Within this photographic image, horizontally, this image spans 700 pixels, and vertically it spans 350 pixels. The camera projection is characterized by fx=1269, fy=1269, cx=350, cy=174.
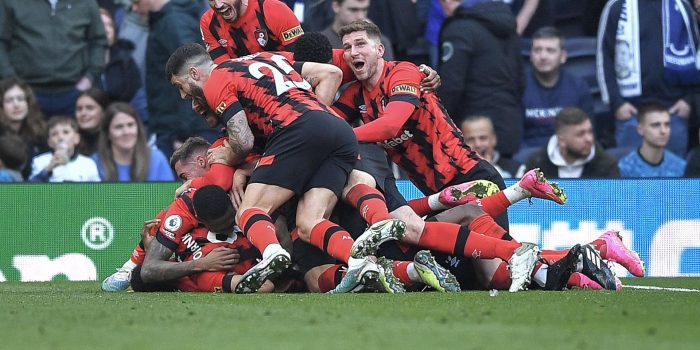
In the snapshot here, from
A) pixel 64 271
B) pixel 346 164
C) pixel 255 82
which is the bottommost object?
pixel 64 271

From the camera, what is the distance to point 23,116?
12.1 meters

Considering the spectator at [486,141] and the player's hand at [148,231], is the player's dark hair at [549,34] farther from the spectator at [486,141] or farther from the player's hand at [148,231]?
the player's hand at [148,231]

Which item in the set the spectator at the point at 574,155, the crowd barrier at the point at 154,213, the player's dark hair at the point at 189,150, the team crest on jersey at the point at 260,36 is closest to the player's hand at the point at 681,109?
the spectator at the point at 574,155

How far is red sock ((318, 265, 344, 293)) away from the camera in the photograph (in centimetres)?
757

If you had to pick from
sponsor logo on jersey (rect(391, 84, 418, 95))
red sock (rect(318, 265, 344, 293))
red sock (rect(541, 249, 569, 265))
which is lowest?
red sock (rect(541, 249, 569, 265))

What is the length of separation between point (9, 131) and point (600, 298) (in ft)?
23.5

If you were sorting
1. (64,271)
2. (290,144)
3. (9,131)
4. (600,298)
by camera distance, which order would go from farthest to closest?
(9,131)
(64,271)
(290,144)
(600,298)

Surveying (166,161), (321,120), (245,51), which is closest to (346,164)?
(321,120)

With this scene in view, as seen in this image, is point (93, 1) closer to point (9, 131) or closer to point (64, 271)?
point (9, 131)

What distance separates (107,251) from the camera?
10.6 m

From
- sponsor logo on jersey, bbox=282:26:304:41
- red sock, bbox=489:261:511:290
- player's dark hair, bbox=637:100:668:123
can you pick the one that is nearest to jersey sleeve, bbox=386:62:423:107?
sponsor logo on jersey, bbox=282:26:304:41

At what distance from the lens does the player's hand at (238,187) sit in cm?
778

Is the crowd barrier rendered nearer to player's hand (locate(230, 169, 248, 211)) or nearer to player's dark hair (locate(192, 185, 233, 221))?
player's hand (locate(230, 169, 248, 211))

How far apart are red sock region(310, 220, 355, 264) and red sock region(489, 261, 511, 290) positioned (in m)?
1.10
